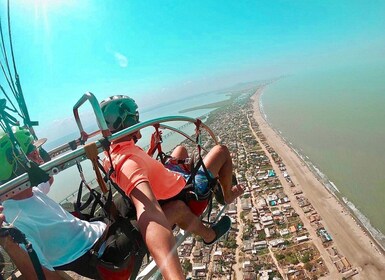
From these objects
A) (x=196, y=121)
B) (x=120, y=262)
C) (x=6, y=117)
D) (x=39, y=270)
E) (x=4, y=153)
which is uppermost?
(x=6, y=117)

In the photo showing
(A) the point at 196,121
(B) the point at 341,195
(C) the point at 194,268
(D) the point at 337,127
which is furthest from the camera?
(D) the point at 337,127

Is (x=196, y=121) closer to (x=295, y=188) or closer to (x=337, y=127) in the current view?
(x=295, y=188)

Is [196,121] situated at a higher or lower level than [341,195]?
higher

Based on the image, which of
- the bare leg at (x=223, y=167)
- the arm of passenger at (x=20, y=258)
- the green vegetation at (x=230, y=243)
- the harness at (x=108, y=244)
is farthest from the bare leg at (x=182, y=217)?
the green vegetation at (x=230, y=243)

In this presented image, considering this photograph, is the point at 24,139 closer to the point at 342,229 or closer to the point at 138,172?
the point at 138,172

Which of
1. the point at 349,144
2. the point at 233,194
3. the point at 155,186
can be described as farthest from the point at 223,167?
the point at 349,144

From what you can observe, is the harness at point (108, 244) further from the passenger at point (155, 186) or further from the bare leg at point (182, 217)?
the bare leg at point (182, 217)

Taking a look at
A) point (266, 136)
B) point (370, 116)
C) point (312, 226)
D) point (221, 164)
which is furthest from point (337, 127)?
point (221, 164)
